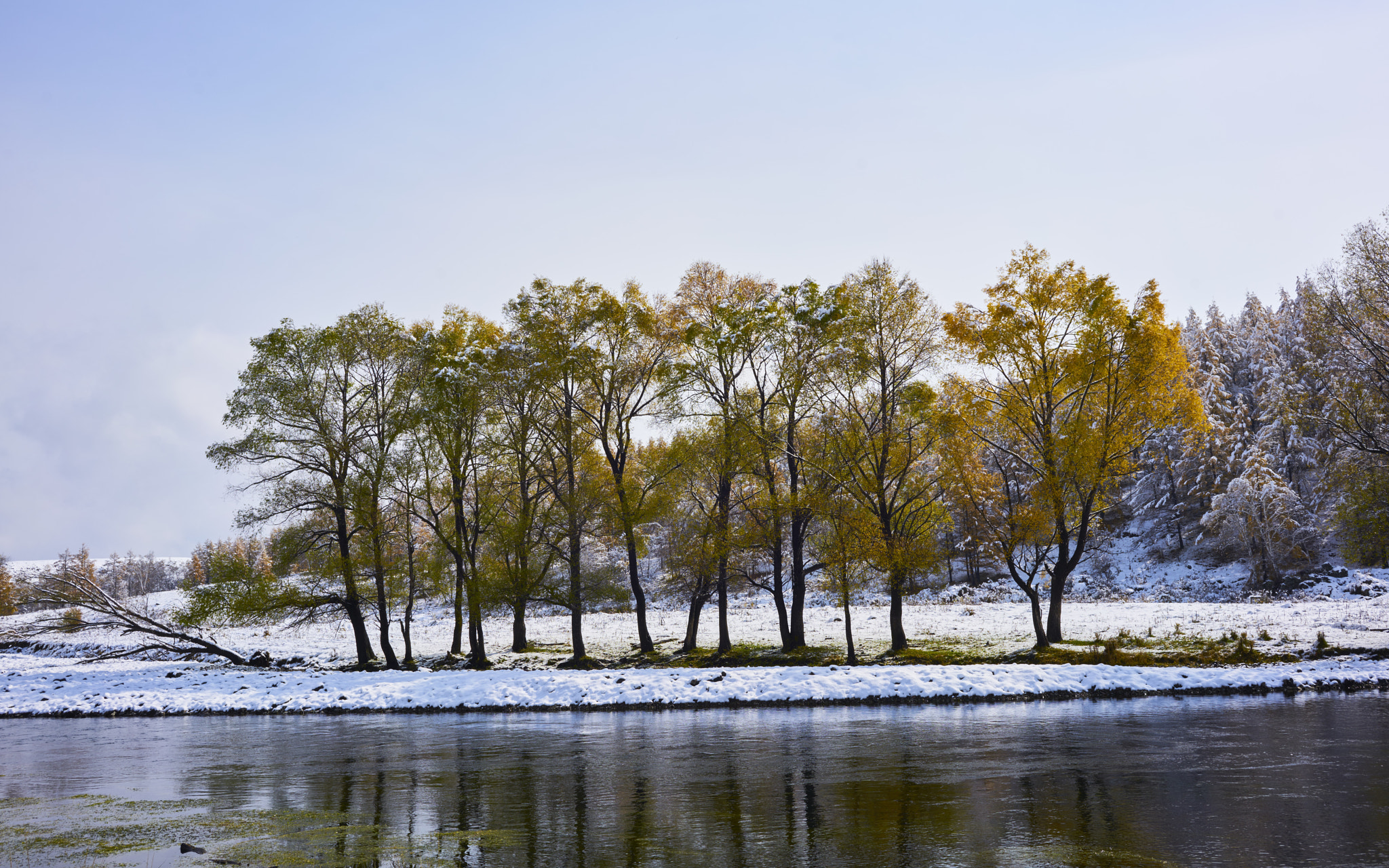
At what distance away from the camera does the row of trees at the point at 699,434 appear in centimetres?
3391

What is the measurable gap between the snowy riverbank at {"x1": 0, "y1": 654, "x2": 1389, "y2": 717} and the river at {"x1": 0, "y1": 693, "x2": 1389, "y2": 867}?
2960mm

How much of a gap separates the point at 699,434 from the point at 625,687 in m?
12.9

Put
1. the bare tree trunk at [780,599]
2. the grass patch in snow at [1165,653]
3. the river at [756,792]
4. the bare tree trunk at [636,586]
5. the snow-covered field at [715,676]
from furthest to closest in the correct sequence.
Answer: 1. the bare tree trunk at [636,586]
2. the bare tree trunk at [780,599]
3. the grass patch in snow at [1165,653]
4. the snow-covered field at [715,676]
5. the river at [756,792]

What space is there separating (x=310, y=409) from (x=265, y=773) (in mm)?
23125

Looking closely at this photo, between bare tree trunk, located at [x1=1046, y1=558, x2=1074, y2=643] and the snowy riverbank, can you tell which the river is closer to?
the snowy riverbank

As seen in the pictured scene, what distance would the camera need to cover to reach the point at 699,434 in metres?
37.7

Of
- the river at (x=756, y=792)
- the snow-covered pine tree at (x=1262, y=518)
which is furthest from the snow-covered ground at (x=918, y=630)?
the river at (x=756, y=792)

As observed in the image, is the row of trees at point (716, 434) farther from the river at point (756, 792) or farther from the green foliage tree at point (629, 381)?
the river at point (756, 792)

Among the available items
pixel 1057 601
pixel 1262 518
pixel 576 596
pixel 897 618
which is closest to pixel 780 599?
pixel 897 618

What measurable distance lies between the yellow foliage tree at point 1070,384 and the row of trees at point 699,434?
0.11 m

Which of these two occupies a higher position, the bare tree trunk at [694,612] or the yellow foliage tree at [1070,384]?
the yellow foliage tree at [1070,384]

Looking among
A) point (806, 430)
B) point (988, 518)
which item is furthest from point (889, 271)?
point (988, 518)

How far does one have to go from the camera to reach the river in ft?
33.1

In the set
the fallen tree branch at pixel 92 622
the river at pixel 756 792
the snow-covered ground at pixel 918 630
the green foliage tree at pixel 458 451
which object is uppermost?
the green foliage tree at pixel 458 451
